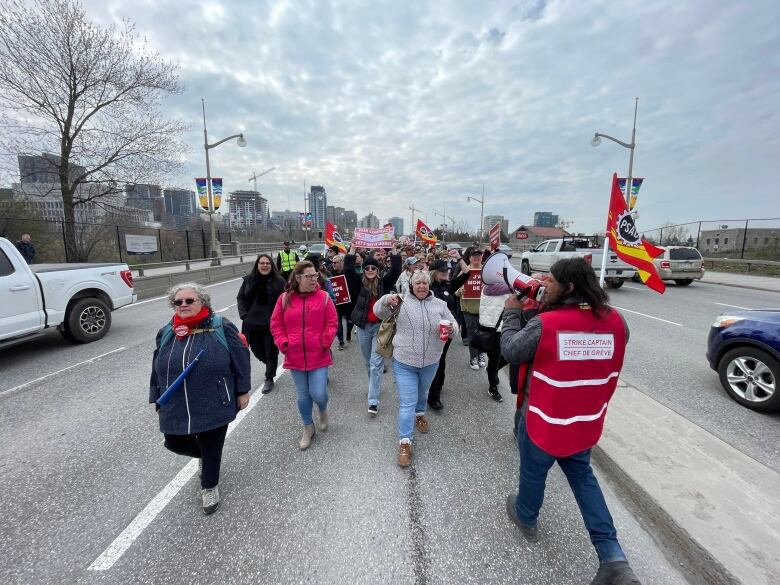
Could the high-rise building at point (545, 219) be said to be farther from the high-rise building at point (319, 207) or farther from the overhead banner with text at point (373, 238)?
the overhead banner with text at point (373, 238)

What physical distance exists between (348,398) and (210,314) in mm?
2281

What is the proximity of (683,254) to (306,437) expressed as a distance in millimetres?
17419

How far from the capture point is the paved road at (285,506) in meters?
2.01

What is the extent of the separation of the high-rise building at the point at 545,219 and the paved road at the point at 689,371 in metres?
109

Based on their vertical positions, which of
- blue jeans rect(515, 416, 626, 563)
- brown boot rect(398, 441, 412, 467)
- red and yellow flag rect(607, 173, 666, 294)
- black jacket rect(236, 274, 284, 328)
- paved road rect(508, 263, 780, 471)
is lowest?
paved road rect(508, 263, 780, 471)

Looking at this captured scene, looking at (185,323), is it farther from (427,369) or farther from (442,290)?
(442,290)

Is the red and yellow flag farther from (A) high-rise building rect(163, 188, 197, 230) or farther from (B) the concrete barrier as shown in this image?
(A) high-rise building rect(163, 188, 197, 230)

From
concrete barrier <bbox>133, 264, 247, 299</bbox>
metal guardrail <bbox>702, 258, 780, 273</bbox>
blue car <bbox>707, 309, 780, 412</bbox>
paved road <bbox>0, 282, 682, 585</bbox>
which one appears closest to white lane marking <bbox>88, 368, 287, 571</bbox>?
paved road <bbox>0, 282, 682, 585</bbox>

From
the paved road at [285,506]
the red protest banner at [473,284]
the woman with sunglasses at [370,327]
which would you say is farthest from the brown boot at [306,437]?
the red protest banner at [473,284]

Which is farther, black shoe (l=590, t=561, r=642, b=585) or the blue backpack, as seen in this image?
the blue backpack

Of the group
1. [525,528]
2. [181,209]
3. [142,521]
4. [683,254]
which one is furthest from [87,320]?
[181,209]

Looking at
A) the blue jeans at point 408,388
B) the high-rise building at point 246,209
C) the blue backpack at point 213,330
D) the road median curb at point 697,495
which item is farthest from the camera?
the high-rise building at point 246,209

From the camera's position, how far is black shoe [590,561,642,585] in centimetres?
167

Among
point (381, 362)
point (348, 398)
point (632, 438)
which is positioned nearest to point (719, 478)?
point (632, 438)
